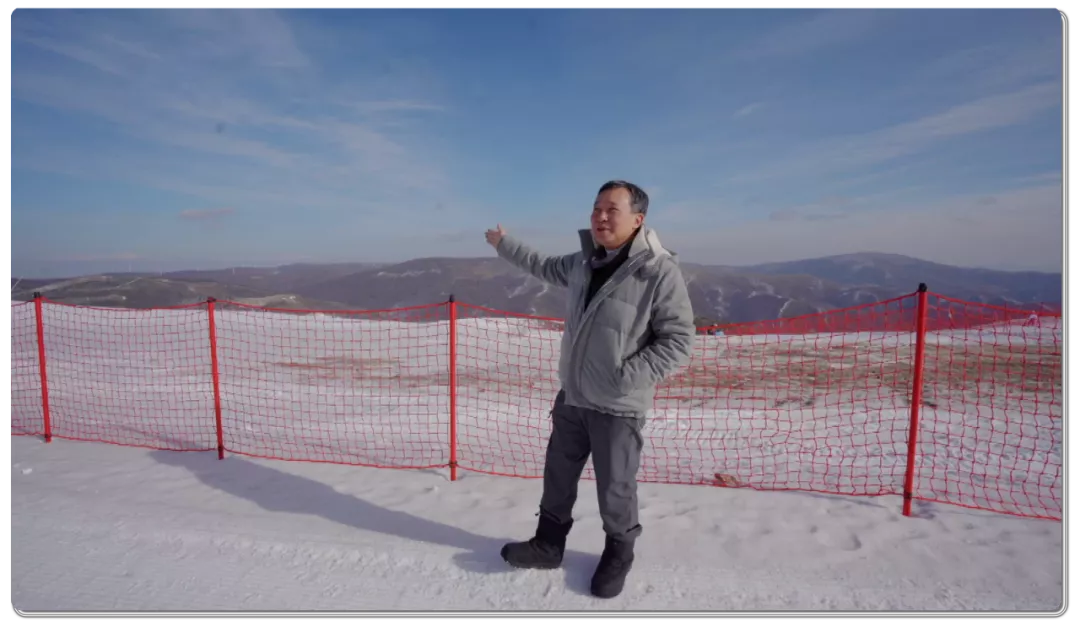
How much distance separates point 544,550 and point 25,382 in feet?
33.5

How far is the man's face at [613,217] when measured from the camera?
2566 millimetres

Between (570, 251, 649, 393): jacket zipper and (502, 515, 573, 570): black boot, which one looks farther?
(502, 515, 573, 570): black boot

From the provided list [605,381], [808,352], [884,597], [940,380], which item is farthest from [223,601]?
[808,352]

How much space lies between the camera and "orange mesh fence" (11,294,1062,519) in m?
4.80

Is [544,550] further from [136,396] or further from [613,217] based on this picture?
[136,396]

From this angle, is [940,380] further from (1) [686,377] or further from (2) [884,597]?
(2) [884,597]

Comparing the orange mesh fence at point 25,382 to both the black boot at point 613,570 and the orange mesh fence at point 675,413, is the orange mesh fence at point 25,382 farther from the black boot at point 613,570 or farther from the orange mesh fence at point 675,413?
the black boot at point 613,570

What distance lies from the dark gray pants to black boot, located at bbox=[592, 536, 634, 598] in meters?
0.06

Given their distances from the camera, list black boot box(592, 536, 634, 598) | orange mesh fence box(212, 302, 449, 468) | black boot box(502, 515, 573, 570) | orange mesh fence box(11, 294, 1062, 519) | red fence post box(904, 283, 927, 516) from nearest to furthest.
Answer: black boot box(592, 536, 634, 598)
black boot box(502, 515, 573, 570)
red fence post box(904, 283, 927, 516)
orange mesh fence box(11, 294, 1062, 519)
orange mesh fence box(212, 302, 449, 468)

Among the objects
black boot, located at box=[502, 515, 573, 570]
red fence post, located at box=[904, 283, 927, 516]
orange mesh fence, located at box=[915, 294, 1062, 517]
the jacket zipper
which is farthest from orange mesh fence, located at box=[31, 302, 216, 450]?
orange mesh fence, located at box=[915, 294, 1062, 517]

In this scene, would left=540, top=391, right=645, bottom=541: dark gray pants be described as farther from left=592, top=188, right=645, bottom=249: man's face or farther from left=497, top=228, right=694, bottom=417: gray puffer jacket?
left=592, top=188, right=645, bottom=249: man's face

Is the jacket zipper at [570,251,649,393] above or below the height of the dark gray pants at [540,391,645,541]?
above

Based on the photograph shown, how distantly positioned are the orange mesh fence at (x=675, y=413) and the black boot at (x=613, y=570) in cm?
184

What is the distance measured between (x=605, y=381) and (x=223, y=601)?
248cm
